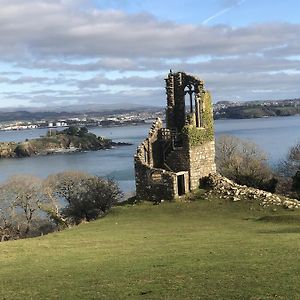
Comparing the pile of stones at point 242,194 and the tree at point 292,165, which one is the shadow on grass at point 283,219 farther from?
the tree at point 292,165

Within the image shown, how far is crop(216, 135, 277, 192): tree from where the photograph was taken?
60.2 m

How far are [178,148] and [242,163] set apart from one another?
125 feet

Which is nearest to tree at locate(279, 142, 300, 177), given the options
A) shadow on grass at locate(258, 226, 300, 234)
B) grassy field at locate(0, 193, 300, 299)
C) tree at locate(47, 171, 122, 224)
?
tree at locate(47, 171, 122, 224)

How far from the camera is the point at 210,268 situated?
16.3 meters

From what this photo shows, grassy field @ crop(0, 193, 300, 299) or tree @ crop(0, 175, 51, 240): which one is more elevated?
grassy field @ crop(0, 193, 300, 299)

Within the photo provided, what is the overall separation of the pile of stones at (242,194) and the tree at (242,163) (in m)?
19.7

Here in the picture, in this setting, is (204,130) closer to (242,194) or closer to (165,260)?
(242,194)

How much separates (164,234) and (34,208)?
34951mm

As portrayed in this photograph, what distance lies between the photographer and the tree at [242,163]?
60188 millimetres

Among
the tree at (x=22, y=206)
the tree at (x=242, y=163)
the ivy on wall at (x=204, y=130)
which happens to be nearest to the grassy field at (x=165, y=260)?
the ivy on wall at (x=204, y=130)

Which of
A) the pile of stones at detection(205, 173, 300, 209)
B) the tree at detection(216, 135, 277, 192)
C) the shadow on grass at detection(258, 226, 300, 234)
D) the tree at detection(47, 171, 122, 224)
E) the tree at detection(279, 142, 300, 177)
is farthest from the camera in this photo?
the tree at detection(279, 142, 300, 177)

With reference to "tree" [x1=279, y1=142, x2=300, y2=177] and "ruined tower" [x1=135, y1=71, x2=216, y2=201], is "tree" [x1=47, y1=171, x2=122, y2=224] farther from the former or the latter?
"tree" [x1=279, y1=142, x2=300, y2=177]

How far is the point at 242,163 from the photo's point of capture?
251ft

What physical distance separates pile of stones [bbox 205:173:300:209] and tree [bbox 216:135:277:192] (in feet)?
64.5
